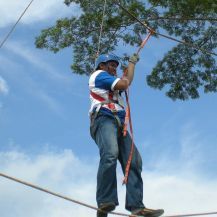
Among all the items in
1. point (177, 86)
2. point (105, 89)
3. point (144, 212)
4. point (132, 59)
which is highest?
point (177, 86)

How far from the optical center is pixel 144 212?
4574mm

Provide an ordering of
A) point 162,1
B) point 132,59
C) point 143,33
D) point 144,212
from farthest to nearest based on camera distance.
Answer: point 143,33 < point 162,1 < point 132,59 < point 144,212

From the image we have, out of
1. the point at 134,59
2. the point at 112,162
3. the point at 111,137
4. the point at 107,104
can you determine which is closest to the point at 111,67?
the point at 134,59

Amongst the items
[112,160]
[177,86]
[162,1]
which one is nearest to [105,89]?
[112,160]

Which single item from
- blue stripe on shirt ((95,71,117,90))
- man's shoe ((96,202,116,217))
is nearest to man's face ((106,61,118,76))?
blue stripe on shirt ((95,71,117,90))

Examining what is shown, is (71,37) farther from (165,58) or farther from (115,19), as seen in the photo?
(165,58)

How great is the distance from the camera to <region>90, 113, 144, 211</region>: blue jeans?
4590 millimetres

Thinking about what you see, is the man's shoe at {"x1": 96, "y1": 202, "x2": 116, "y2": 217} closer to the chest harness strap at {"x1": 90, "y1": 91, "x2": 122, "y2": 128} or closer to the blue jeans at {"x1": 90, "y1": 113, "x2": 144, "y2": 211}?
the blue jeans at {"x1": 90, "y1": 113, "x2": 144, "y2": 211}

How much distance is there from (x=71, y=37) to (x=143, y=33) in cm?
154

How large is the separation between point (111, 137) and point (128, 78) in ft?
1.75

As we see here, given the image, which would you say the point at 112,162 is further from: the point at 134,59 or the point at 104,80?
the point at 134,59

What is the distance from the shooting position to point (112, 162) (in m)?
4.60

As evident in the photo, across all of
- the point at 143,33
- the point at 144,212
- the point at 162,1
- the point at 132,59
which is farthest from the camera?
the point at 143,33

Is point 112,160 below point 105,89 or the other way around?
below
